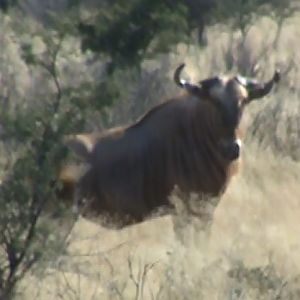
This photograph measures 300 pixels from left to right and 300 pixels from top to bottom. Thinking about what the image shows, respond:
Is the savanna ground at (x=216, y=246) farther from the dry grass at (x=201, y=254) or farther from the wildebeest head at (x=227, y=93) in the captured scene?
the wildebeest head at (x=227, y=93)

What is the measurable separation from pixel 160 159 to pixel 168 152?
0.33ft

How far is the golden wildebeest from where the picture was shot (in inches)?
553

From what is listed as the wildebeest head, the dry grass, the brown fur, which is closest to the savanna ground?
the dry grass

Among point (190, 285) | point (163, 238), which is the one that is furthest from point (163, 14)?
point (190, 285)

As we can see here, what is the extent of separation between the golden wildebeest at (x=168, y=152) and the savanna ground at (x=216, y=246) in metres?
0.40

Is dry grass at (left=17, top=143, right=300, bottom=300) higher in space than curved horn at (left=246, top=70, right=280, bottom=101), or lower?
lower

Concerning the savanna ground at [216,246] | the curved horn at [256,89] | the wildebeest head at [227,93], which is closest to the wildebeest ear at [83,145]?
the savanna ground at [216,246]

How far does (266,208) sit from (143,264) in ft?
9.58

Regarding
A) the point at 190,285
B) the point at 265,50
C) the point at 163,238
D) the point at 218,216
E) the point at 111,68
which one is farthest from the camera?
the point at 265,50

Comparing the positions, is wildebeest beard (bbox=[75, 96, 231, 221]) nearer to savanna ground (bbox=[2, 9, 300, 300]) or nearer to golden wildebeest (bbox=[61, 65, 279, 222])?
golden wildebeest (bbox=[61, 65, 279, 222])

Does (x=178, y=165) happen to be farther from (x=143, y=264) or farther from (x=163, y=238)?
(x=143, y=264)

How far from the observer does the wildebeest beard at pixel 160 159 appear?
14156 mm

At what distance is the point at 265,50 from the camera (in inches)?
976

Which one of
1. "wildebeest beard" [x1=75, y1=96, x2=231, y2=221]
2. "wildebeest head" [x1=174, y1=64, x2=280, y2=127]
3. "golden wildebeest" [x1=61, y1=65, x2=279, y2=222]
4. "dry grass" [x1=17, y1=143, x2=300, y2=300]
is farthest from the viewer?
"wildebeest beard" [x1=75, y1=96, x2=231, y2=221]
